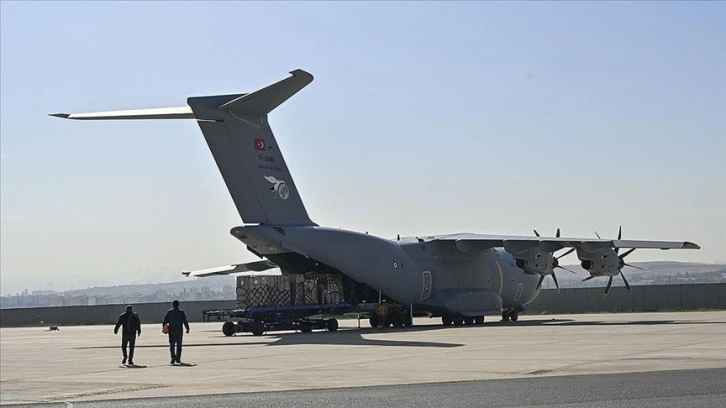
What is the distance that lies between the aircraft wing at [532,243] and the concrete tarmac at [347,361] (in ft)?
23.0

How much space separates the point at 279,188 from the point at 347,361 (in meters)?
15.7

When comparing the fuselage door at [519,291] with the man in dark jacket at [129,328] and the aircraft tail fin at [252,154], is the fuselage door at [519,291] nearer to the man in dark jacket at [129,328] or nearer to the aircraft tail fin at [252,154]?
the aircraft tail fin at [252,154]

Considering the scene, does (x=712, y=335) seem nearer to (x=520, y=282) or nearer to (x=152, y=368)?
(x=152, y=368)

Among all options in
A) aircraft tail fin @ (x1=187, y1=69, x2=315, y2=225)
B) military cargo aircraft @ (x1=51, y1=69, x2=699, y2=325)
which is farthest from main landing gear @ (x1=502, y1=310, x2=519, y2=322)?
aircraft tail fin @ (x1=187, y1=69, x2=315, y2=225)

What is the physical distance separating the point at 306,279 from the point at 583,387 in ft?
79.6

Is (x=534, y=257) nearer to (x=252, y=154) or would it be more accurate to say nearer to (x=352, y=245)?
(x=352, y=245)

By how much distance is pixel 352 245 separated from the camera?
3991 cm

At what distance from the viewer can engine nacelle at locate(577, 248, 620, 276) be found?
41875 millimetres

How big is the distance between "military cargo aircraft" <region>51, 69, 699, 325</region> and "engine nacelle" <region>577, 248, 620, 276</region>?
4cm

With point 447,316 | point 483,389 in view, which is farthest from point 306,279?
point 483,389

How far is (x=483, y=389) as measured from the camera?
1609 centimetres

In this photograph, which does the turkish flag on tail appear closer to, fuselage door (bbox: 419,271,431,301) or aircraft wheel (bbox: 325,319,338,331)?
aircraft wheel (bbox: 325,319,338,331)

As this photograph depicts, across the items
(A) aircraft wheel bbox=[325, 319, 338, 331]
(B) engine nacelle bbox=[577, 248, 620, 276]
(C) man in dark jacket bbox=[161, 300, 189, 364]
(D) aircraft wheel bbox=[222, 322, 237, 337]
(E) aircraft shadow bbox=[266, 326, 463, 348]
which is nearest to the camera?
(C) man in dark jacket bbox=[161, 300, 189, 364]

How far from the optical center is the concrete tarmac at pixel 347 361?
60.8 feet
